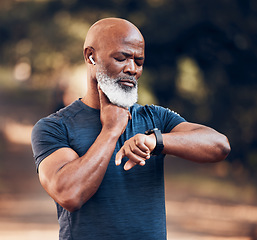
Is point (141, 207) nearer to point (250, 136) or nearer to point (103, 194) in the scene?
point (103, 194)

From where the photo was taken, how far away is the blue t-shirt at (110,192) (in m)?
1.56

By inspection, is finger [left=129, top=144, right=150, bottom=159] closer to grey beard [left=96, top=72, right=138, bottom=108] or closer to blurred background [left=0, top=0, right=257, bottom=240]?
grey beard [left=96, top=72, right=138, bottom=108]

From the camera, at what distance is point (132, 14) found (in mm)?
9938

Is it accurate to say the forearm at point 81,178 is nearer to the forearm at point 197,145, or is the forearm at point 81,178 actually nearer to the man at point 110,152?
the man at point 110,152

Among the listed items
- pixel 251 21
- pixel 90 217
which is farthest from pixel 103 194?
pixel 251 21

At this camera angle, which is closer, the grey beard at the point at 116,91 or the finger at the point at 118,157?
the finger at the point at 118,157

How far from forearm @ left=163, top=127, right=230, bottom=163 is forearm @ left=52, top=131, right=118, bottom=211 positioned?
228mm

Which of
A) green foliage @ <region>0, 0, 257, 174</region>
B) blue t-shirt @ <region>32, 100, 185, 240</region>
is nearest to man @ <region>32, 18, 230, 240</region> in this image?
blue t-shirt @ <region>32, 100, 185, 240</region>

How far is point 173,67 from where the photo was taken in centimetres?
1054

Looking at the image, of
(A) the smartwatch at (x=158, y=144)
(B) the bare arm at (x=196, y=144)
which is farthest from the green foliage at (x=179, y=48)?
(A) the smartwatch at (x=158, y=144)

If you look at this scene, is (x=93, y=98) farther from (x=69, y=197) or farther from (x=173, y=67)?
(x=173, y=67)

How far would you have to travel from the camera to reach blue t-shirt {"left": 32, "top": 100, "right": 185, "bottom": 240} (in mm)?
1559

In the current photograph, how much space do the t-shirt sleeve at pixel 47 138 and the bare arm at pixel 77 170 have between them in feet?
0.08

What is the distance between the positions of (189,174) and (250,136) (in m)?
1.64
